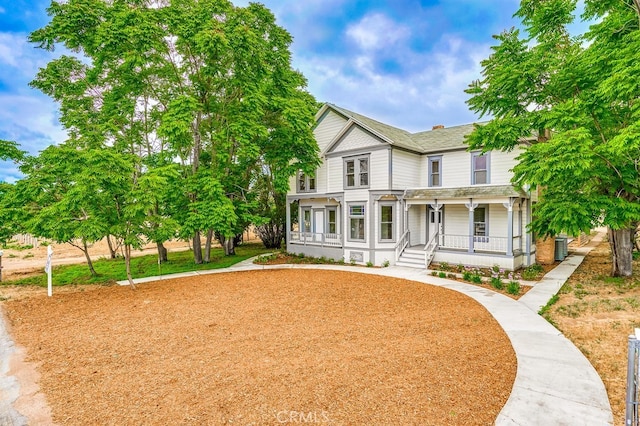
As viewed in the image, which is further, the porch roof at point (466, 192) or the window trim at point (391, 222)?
the window trim at point (391, 222)

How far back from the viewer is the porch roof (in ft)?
46.7

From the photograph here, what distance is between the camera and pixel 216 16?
51.8ft

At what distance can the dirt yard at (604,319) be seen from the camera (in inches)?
195

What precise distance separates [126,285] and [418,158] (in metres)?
16.3

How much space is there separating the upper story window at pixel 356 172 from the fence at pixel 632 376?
1414cm

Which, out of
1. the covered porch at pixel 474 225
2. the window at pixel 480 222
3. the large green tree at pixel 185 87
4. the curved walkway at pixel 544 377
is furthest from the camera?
the window at pixel 480 222

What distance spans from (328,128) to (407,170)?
5855 millimetres

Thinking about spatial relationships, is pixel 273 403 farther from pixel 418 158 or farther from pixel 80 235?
pixel 418 158

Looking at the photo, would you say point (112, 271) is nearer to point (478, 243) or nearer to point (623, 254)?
point (478, 243)

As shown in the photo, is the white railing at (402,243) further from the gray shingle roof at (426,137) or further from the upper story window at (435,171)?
the gray shingle roof at (426,137)

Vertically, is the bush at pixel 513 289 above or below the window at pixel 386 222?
below

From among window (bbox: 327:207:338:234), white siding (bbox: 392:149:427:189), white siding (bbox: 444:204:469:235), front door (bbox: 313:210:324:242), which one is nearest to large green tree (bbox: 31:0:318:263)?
window (bbox: 327:207:338:234)

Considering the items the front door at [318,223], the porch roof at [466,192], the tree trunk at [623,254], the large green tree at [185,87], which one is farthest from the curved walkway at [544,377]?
the front door at [318,223]

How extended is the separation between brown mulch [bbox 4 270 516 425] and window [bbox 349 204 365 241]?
22.9 feet
